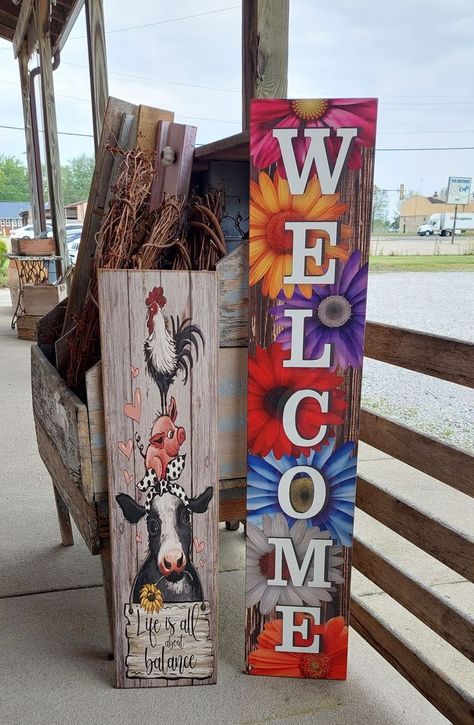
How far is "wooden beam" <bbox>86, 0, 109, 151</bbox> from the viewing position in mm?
3375

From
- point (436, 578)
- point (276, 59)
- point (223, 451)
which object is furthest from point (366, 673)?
point (276, 59)

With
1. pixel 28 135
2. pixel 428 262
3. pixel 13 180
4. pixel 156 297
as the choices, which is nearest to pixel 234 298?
pixel 156 297

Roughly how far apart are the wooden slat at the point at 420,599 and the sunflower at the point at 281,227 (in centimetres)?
80

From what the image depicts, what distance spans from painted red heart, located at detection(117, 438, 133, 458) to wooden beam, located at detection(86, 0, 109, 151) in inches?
99.6

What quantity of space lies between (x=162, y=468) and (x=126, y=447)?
0.34 ft

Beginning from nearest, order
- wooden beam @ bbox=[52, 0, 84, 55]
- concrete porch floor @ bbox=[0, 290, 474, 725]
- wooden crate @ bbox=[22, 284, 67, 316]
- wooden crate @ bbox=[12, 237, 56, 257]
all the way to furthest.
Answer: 1. concrete porch floor @ bbox=[0, 290, 474, 725]
2. wooden beam @ bbox=[52, 0, 84, 55]
3. wooden crate @ bbox=[22, 284, 67, 316]
4. wooden crate @ bbox=[12, 237, 56, 257]

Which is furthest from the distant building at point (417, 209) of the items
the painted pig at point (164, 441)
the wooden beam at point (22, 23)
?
the wooden beam at point (22, 23)

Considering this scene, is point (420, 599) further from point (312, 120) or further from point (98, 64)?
point (98, 64)

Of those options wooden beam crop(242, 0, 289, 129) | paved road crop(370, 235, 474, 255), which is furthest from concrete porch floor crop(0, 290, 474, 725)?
paved road crop(370, 235, 474, 255)

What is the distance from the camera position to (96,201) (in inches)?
74.8

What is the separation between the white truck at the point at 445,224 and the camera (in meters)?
4.20

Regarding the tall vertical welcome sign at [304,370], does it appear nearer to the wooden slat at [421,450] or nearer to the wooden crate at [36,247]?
the wooden slat at [421,450]

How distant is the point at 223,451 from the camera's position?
4.82 feet

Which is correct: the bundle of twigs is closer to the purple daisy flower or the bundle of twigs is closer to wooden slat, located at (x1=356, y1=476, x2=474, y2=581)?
the purple daisy flower
